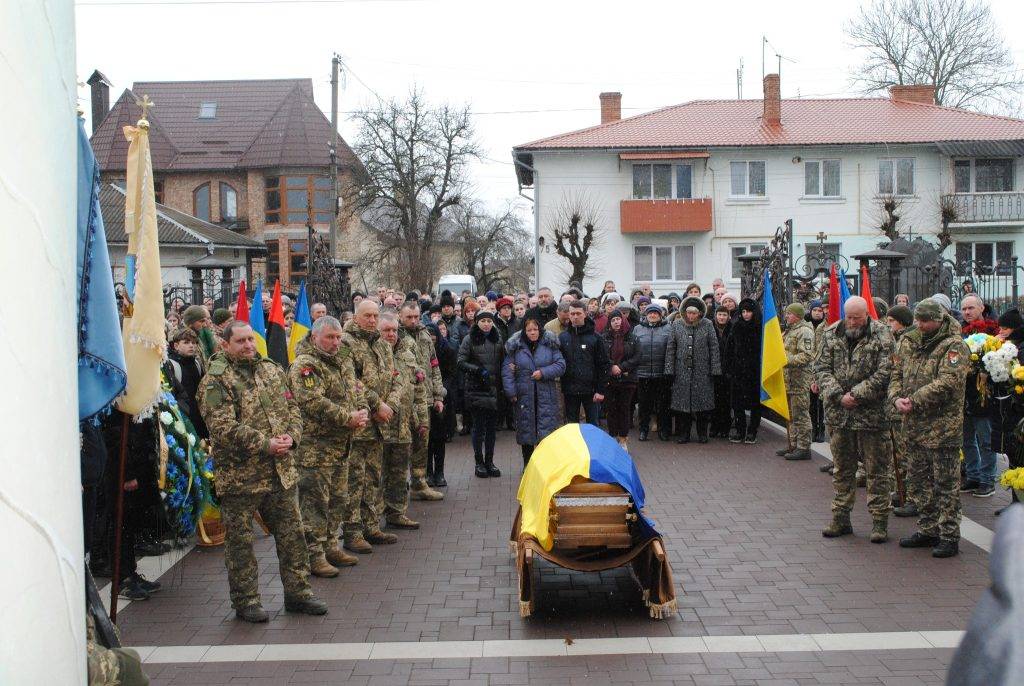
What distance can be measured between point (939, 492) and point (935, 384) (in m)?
0.94

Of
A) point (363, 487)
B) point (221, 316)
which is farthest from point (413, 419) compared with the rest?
point (221, 316)

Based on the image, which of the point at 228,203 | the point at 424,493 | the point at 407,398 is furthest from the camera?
the point at 228,203

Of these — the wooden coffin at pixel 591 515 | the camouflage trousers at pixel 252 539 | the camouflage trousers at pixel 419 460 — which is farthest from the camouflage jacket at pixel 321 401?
the camouflage trousers at pixel 419 460

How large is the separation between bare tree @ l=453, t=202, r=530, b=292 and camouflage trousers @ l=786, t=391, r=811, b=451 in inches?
1510

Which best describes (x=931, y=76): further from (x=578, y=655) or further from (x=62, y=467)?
(x=62, y=467)

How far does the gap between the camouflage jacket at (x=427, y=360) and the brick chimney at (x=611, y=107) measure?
105 feet

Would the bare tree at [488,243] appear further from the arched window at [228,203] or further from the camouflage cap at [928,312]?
the camouflage cap at [928,312]

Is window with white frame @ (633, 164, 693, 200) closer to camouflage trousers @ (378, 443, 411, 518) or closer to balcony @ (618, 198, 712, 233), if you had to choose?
balcony @ (618, 198, 712, 233)

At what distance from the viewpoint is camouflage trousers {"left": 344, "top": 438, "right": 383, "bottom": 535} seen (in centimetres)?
903

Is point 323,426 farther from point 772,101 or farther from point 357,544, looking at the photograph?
point 772,101

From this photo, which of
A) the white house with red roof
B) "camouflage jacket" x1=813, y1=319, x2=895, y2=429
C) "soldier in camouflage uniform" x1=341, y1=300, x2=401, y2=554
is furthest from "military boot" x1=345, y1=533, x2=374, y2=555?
the white house with red roof

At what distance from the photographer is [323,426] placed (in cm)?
832

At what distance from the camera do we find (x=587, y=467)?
707cm

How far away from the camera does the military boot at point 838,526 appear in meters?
9.23
